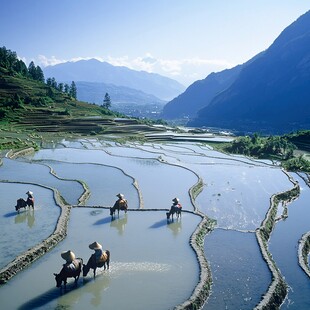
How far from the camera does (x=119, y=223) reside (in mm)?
15156

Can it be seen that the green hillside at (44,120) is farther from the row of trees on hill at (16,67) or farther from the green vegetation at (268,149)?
the green vegetation at (268,149)

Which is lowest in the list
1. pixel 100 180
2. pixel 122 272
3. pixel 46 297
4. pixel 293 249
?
pixel 293 249

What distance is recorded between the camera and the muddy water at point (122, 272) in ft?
30.3

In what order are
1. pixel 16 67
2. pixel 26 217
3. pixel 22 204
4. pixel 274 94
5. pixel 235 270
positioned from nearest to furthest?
pixel 235 270
pixel 26 217
pixel 22 204
pixel 16 67
pixel 274 94

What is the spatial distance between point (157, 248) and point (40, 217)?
5.86 metres

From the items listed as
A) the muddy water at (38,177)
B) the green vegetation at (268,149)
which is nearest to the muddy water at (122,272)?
the muddy water at (38,177)

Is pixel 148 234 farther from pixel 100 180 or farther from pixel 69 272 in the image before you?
pixel 100 180

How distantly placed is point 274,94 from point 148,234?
526ft

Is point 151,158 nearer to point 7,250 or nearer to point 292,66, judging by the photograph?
point 7,250

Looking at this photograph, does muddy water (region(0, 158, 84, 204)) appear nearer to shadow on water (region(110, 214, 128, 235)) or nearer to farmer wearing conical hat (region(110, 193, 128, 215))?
farmer wearing conical hat (region(110, 193, 128, 215))

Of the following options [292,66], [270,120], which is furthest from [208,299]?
[292,66]

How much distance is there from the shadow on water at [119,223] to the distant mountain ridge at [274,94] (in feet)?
391

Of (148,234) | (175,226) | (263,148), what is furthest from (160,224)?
(263,148)

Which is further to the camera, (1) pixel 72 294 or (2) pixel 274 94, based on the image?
(2) pixel 274 94
